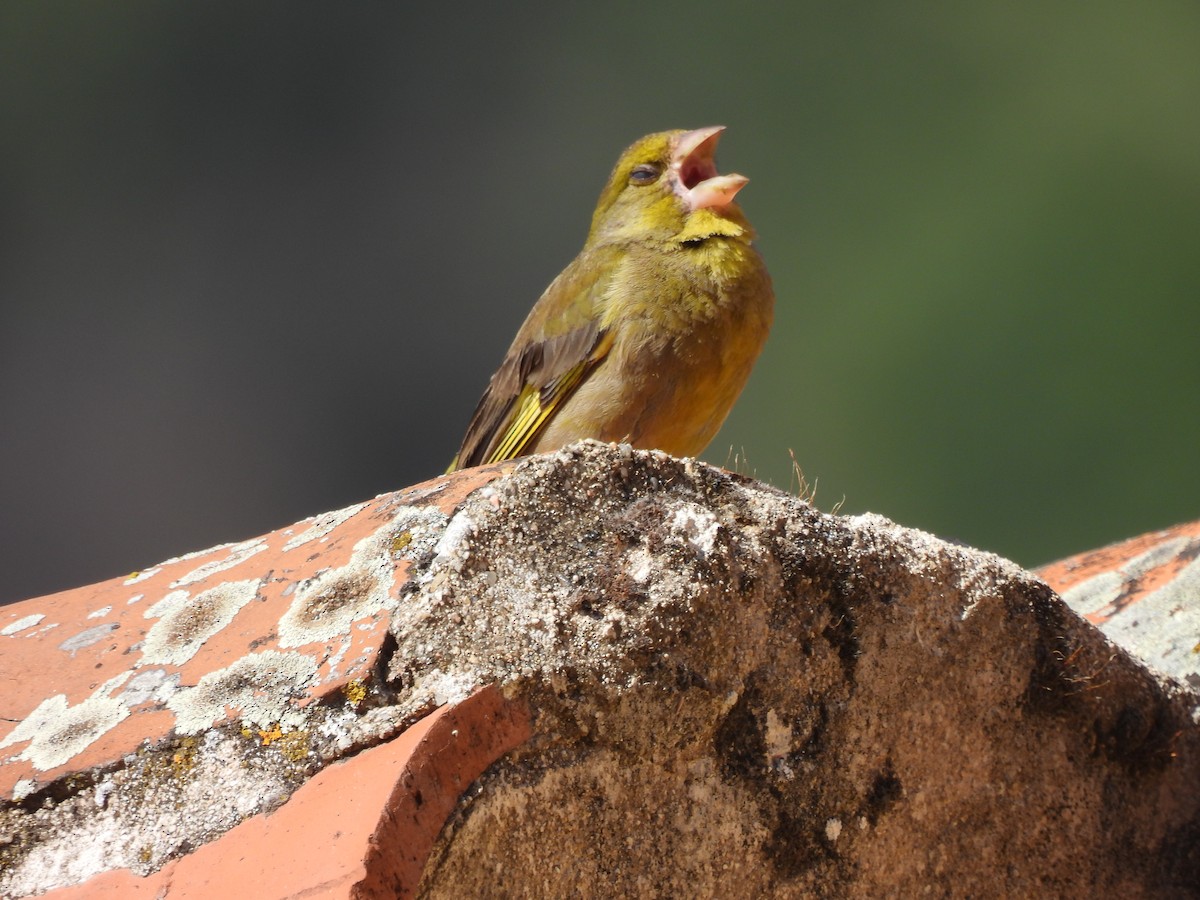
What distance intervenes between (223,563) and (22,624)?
286 millimetres

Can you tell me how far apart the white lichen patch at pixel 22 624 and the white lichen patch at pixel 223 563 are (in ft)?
0.64

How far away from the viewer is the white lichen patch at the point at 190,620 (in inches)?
67.0

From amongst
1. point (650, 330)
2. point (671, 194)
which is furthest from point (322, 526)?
point (671, 194)

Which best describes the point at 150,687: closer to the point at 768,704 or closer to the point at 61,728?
the point at 61,728

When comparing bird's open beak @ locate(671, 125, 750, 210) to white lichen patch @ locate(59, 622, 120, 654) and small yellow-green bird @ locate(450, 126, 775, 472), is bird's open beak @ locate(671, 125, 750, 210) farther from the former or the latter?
white lichen patch @ locate(59, 622, 120, 654)

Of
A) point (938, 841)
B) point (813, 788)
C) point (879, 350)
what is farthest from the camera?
point (879, 350)

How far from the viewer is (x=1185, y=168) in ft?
20.5

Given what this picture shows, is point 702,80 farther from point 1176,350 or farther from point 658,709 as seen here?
point 658,709

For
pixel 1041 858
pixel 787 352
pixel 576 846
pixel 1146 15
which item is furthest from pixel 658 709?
pixel 1146 15

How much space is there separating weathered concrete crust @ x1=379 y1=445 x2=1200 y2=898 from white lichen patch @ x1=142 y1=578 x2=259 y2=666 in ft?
1.03

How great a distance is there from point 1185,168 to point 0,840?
5.99m

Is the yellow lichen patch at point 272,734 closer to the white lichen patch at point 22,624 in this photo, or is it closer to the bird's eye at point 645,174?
the white lichen patch at point 22,624

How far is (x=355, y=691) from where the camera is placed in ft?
4.88

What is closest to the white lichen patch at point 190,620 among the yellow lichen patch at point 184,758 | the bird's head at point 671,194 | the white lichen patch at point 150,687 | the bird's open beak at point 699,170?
the white lichen patch at point 150,687
